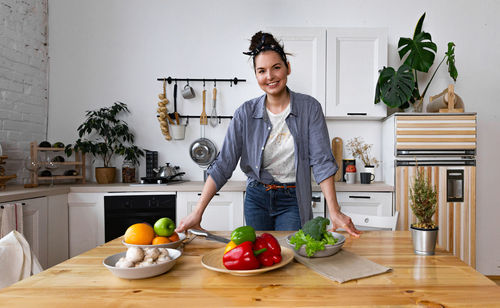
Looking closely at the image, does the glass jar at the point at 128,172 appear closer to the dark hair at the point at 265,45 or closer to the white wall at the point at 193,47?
the white wall at the point at 193,47

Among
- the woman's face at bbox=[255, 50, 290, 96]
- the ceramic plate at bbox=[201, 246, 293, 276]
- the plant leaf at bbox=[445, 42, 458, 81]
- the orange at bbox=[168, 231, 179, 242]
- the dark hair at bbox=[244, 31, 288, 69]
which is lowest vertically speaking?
the ceramic plate at bbox=[201, 246, 293, 276]

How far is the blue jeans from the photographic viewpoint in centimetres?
173

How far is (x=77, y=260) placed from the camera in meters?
1.06

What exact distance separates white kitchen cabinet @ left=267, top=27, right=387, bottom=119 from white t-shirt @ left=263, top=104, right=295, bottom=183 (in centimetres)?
135

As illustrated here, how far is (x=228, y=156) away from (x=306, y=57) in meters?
1.68

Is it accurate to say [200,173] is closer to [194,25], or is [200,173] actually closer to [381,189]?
[194,25]

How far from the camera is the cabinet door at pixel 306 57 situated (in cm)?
297

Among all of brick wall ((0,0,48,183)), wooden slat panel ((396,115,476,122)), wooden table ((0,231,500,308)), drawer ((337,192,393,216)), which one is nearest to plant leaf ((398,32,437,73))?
wooden slat panel ((396,115,476,122))

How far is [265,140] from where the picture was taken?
173 centimetres

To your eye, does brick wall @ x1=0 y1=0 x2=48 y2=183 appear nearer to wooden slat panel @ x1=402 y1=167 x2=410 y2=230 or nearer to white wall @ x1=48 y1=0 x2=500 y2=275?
white wall @ x1=48 y1=0 x2=500 y2=275

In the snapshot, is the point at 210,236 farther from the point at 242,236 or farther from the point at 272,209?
the point at 272,209

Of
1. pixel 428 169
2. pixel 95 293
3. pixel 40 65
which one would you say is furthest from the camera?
pixel 40 65

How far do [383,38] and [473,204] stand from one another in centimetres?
161

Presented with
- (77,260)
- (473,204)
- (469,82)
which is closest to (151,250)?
(77,260)
